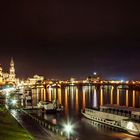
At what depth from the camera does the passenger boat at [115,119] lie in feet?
97.2

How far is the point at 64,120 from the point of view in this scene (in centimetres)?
4062

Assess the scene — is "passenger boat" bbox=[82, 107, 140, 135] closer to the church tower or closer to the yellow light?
the yellow light

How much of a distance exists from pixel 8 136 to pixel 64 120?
22416 mm

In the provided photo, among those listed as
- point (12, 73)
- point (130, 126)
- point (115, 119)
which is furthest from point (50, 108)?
point (12, 73)

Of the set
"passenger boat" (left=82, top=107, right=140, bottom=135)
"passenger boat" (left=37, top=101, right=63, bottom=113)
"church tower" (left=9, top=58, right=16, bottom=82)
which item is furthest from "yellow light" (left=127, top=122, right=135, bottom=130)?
"church tower" (left=9, top=58, right=16, bottom=82)

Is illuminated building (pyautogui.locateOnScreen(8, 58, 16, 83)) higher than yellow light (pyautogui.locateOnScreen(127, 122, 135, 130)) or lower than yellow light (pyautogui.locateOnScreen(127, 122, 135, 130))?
higher

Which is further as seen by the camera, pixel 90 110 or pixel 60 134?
pixel 90 110

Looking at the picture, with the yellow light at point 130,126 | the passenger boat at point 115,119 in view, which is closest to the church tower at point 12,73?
the passenger boat at point 115,119

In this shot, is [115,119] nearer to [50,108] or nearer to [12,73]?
[50,108]

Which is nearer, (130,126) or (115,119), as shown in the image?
(130,126)

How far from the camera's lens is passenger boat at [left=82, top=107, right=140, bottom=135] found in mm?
29630

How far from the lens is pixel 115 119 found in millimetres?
34938

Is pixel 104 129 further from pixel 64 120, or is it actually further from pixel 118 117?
pixel 64 120

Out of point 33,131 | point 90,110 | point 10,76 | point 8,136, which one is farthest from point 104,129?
point 10,76
